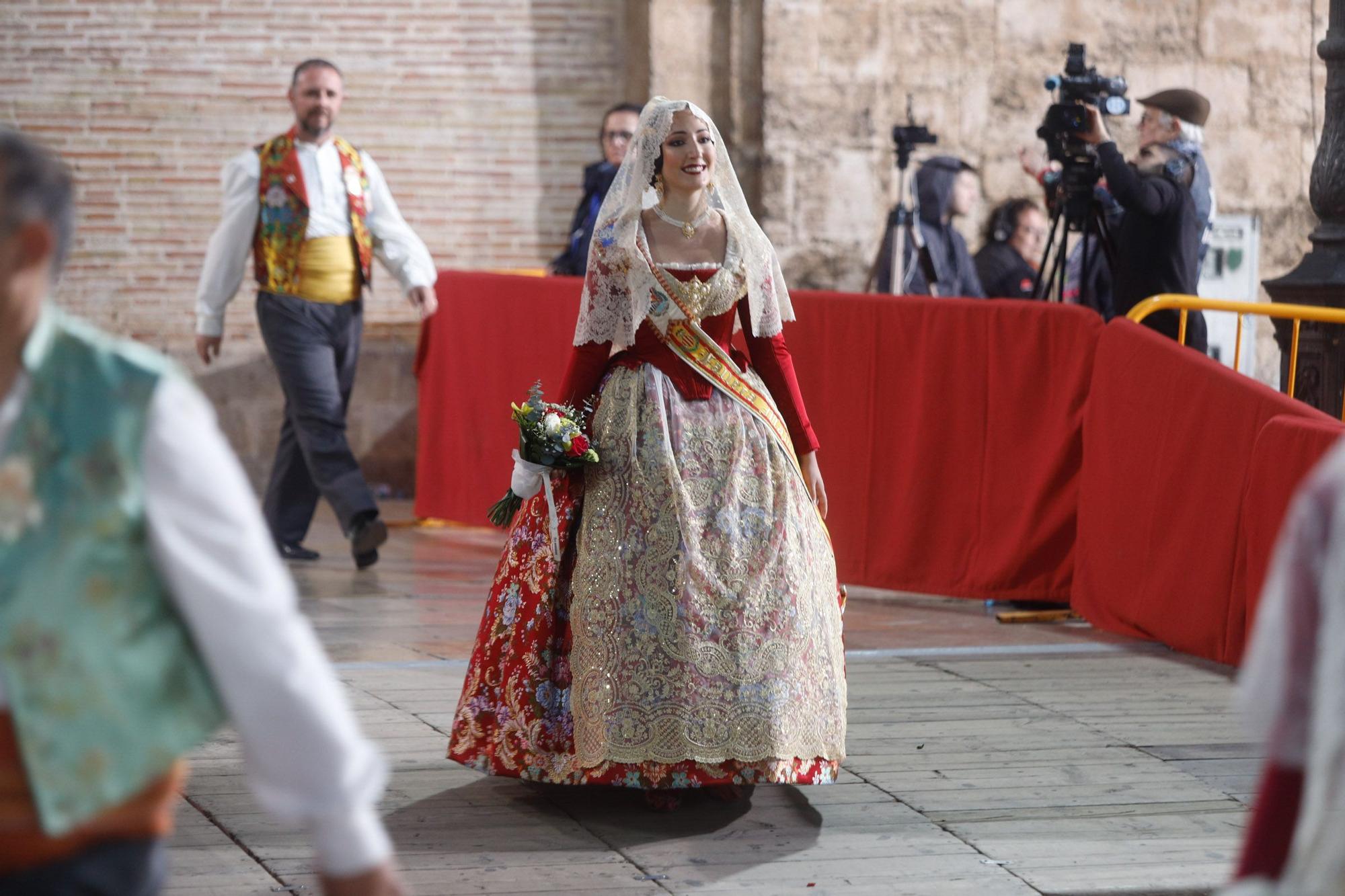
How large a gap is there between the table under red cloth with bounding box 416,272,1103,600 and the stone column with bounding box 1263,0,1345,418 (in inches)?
29.1

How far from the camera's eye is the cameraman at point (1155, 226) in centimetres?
664

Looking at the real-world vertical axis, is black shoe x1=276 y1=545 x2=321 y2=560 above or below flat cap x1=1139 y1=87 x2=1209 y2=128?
below

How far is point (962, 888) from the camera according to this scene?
3.60 m

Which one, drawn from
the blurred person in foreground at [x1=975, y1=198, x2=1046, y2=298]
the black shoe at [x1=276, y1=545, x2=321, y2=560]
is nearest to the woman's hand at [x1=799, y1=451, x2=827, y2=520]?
the black shoe at [x1=276, y1=545, x2=321, y2=560]

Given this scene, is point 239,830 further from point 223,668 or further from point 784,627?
point 223,668

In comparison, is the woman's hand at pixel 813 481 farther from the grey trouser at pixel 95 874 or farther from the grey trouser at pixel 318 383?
the grey trouser at pixel 318 383

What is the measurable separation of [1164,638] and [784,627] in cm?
219

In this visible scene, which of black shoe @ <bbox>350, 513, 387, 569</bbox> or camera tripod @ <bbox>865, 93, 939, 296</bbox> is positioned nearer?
black shoe @ <bbox>350, 513, 387, 569</bbox>

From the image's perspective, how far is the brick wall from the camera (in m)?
9.52

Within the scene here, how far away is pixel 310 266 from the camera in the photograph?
725 centimetres

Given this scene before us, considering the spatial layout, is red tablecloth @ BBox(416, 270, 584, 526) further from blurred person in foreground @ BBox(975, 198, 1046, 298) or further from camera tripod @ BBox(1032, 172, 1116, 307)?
blurred person in foreground @ BBox(975, 198, 1046, 298)

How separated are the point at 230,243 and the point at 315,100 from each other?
0.64 metres

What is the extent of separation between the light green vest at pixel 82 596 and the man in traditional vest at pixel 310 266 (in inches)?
218

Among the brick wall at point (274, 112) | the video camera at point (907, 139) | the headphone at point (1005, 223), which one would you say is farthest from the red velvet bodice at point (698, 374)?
the brick wall at point (274, 112)
